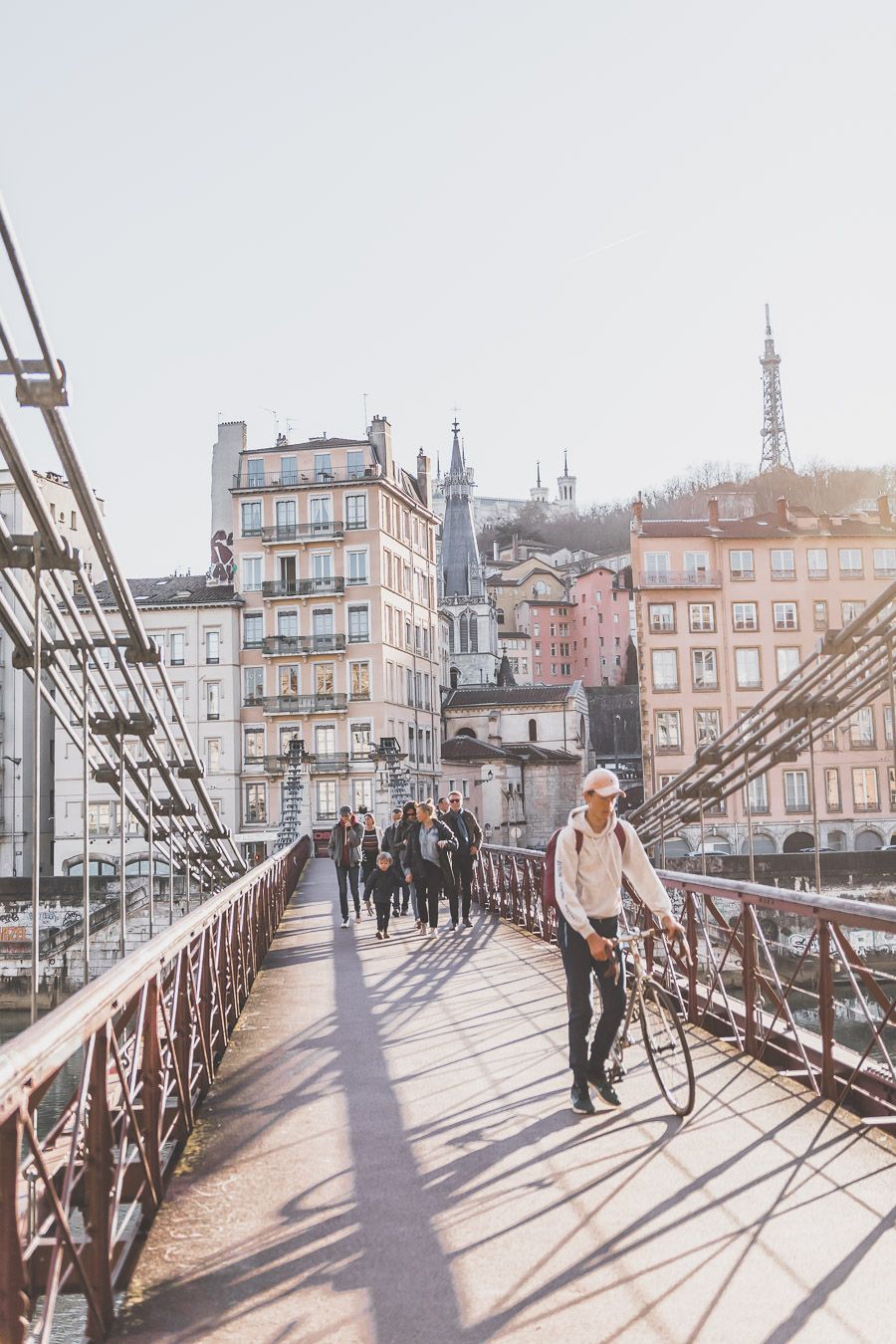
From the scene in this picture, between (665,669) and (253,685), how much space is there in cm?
1921

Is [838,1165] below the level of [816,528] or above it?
below

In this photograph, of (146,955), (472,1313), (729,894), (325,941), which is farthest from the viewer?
(325,941)

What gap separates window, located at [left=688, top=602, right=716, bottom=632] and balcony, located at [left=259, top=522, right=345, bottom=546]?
1664 centimetres

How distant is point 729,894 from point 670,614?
55107 mm

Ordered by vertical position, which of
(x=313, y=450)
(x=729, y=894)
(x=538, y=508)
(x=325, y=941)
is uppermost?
(x=538, y=508)

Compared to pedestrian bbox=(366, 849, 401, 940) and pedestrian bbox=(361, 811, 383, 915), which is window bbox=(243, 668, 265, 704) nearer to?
pedestrian bbox=(361, 811, 383, 915)

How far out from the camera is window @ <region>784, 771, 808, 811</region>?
59.5m

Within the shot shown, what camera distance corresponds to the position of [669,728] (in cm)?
6175

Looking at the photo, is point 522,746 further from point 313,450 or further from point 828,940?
point 828,940

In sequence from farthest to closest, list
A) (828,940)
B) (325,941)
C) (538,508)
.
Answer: (538,508) → (325,941) → (828,940)

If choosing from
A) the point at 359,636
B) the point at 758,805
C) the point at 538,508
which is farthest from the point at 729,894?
the point at 538,508

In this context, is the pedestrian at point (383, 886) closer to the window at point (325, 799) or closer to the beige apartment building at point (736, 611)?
the beige apartment building at point (736, 611)

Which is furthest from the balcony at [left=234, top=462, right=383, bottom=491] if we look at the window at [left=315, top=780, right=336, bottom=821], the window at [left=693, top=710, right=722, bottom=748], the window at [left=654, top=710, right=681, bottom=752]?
the window at [left=693, top=710, right=722, bottom=748]

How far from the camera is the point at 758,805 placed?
59.1 meters
